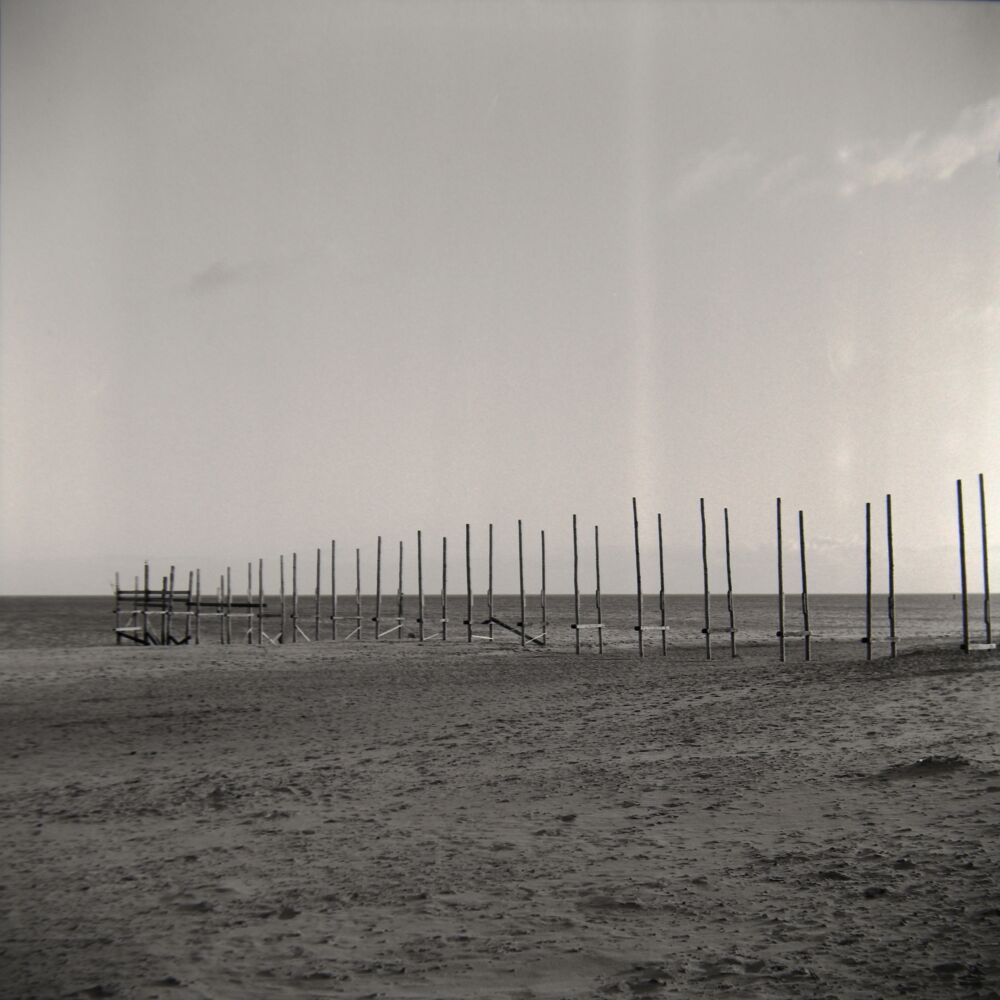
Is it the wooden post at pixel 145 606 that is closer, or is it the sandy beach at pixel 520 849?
the sandy beach at pixel 520 849

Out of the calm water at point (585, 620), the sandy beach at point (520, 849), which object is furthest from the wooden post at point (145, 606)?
the sandy beach at point (520, 849)

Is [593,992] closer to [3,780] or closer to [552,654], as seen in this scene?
[3,780]

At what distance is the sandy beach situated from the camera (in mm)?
4535

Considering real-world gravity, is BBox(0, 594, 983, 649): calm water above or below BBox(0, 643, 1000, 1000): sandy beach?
below

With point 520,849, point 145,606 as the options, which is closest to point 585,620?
point 145,606

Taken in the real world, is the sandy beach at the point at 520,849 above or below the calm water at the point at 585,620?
above

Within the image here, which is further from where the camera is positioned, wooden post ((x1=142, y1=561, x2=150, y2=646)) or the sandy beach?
wooden post ((x1=142, y1=561, x2=150, y2=646))

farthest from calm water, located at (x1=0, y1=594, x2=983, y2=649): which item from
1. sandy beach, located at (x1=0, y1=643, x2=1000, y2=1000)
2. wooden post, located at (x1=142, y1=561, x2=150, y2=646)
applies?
sandy beach, located at (x1=0, y1=643, x2=1000, y2=1000)

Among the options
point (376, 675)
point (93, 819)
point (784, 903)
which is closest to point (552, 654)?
point (376, 675)

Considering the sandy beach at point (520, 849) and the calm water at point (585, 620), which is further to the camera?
the calm water at point (585, 620)

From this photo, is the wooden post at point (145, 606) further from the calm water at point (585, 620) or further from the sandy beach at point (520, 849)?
the sandy beach at point (520, 849)

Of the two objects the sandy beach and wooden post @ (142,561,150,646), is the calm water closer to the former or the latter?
wooden post @ (142,561,150,646)

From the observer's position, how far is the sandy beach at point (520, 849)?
4.54m

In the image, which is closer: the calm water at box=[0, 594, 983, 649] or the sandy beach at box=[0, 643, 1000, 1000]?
the sandy beach at box=[0, 643, 1000, 1000]
